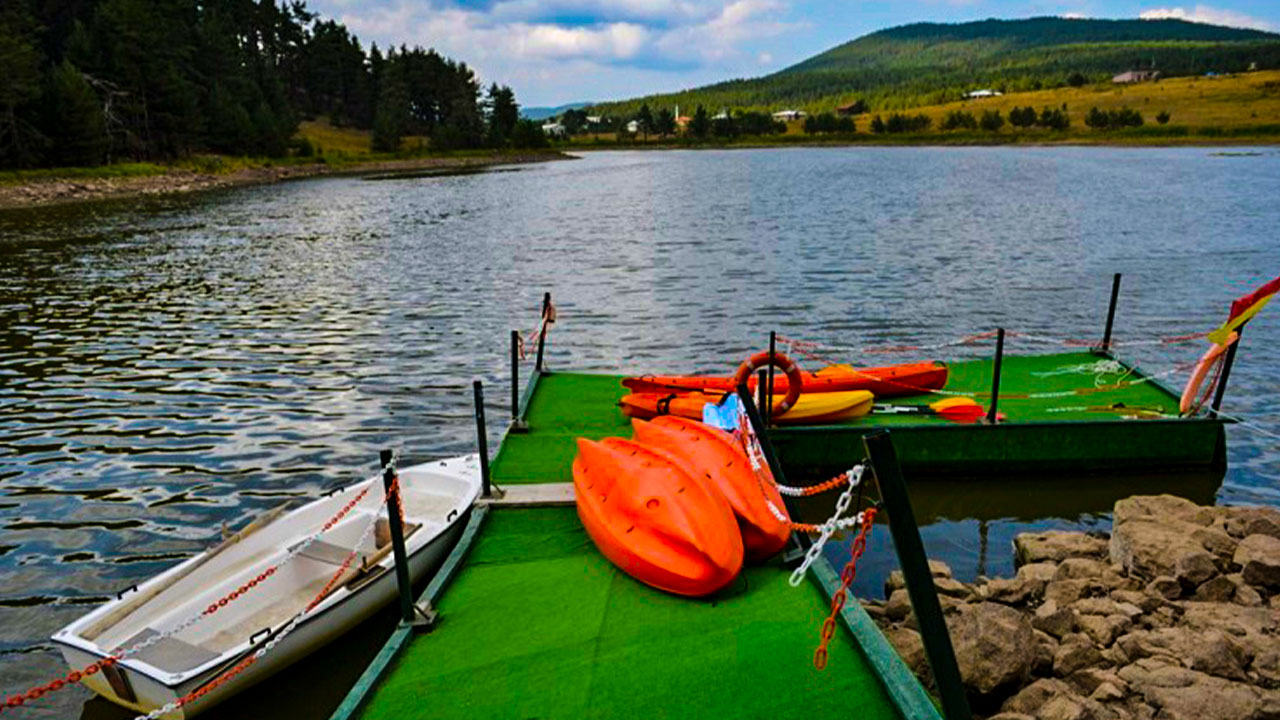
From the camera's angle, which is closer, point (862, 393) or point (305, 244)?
point (862, 393)

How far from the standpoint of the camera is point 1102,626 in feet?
29.1

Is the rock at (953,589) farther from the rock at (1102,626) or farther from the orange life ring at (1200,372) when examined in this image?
the orange life ring at (1200,372)

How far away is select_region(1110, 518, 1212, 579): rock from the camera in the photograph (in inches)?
406

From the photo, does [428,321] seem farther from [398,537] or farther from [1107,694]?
[1107,694]

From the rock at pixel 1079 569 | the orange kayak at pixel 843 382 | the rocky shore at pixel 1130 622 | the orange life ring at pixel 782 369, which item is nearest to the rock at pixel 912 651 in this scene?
the rocky shore at pixel 1130 622

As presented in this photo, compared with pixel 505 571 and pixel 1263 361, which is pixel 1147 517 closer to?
pixel 505 571

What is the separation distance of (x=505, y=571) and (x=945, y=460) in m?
9.01

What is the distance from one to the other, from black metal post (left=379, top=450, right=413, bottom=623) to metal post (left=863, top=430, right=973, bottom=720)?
4634 millimetres

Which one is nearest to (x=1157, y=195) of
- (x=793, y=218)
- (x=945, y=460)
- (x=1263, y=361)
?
(x=793, y=218)

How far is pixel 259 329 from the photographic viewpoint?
90.6ft

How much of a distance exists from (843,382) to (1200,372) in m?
6.26

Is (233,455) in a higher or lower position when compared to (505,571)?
lower

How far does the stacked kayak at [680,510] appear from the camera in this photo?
840 centimetres

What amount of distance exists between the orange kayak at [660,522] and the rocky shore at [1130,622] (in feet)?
7.89
